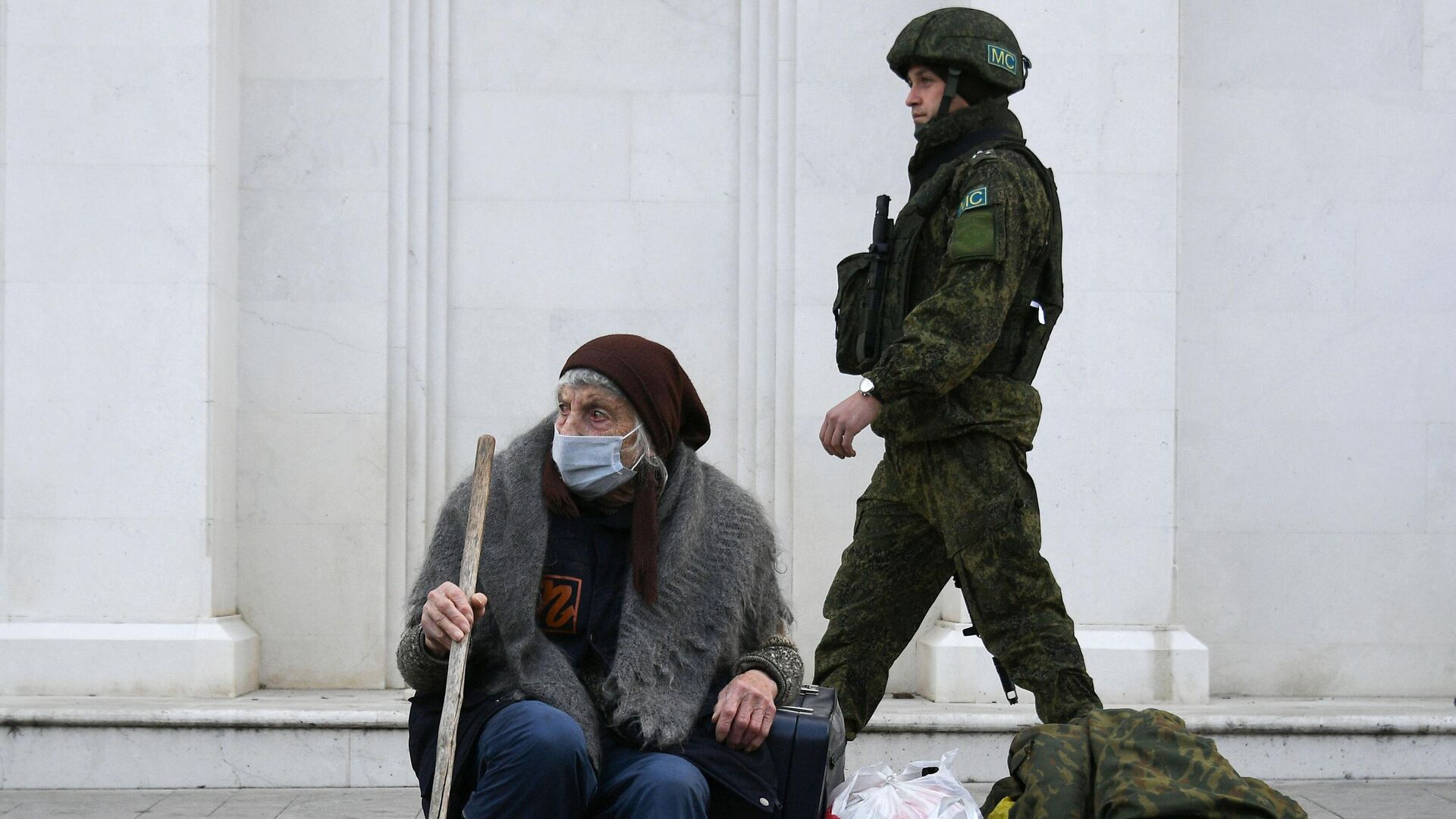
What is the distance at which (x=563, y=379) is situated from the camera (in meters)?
3.16

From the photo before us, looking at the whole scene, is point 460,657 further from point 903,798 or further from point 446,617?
point 903,798

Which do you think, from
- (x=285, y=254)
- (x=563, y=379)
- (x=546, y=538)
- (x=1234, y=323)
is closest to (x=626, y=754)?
(x=546, y=538)

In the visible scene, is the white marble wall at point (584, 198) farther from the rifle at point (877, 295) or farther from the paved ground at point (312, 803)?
the rifle at point (877, 295)

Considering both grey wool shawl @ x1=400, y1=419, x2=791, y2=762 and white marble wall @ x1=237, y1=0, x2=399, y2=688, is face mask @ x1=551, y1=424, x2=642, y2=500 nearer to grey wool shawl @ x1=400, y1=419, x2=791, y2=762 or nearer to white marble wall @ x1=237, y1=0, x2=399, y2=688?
grey wool shawl @ x1=400, y1=419, x2=791, y2=762

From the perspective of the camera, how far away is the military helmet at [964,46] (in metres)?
3.66

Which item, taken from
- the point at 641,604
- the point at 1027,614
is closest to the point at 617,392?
the point at 641,604

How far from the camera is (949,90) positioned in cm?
372

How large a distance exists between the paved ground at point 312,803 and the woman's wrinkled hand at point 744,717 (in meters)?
1.82

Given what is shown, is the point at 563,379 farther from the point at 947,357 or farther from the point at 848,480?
the point at 848,480

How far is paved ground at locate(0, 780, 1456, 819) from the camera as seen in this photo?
4.49 meters

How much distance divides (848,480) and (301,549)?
212 centimetres

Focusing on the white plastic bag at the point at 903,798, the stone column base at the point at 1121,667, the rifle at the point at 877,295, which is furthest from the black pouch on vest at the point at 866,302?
the stone column base at the point at 1121,667

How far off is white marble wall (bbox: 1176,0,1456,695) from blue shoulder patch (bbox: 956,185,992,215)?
273 centimetres

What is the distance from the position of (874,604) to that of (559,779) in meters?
1.26
